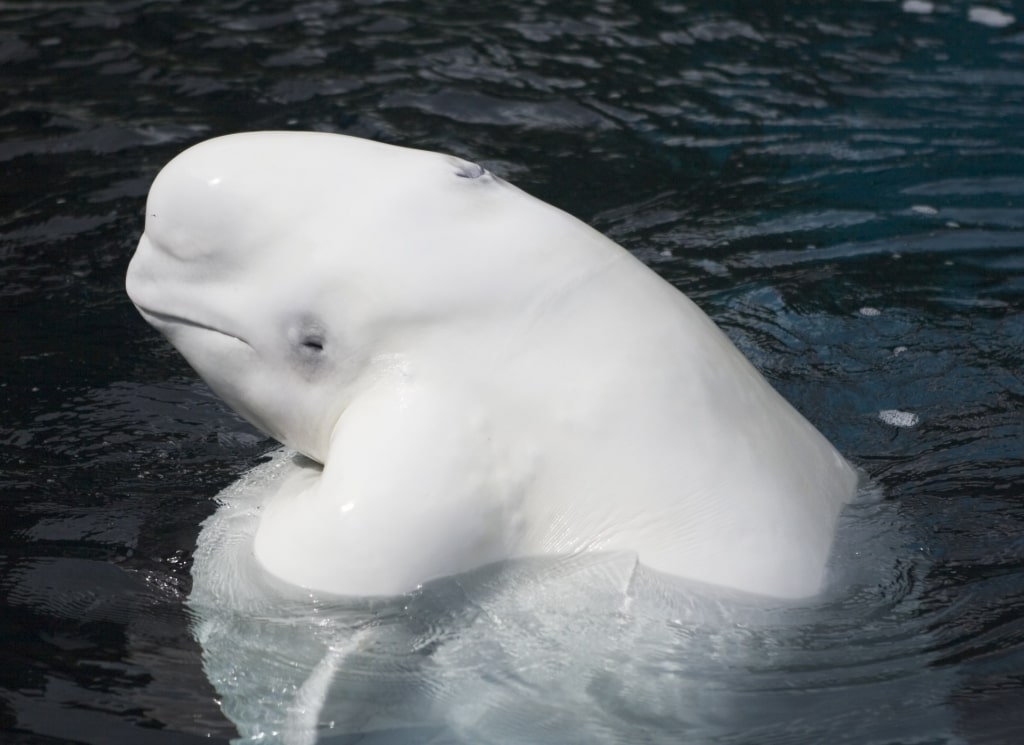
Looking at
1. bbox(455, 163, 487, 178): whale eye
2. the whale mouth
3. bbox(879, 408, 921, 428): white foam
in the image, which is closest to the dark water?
bbox(879, 408, 921, 428): white foam

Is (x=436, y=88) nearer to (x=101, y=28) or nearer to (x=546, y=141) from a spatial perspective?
(x=546, y=141)

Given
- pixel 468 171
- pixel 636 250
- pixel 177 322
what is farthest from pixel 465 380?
pixel 636 250

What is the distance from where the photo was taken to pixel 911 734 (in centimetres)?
426

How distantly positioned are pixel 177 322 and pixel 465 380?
1179mm

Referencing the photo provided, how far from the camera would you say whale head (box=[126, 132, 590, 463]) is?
4.46m

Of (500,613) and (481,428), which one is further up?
(481,428)

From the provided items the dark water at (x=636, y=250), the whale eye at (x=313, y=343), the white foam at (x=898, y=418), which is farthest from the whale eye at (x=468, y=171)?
the white foam at (x=898, y=418)

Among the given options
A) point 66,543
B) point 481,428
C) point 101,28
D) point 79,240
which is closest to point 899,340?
point 481,428

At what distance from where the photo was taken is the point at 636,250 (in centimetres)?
824

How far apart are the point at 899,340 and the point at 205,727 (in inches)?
172

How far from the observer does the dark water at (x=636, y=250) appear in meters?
4.63

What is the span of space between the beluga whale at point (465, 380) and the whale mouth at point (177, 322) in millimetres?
18

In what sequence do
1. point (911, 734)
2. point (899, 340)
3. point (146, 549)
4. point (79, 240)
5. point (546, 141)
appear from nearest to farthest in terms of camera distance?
point (911, 734)
point (146, 549)
point (899, 340)
point (79, 240)
point (546, 141)

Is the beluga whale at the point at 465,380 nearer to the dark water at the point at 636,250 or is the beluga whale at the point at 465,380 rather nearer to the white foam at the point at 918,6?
the dark water at the point at 636,250
